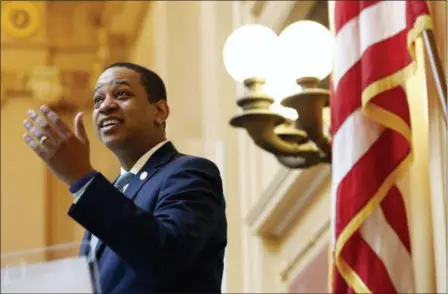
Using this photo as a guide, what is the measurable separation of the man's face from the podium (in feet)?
0.94

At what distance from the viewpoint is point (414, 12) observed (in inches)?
119

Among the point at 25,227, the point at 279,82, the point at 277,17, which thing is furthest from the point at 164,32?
the point at 279,82

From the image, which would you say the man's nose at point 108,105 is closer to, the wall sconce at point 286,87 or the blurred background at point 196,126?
the blurred background at point 196,126

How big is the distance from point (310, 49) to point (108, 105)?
220 cm

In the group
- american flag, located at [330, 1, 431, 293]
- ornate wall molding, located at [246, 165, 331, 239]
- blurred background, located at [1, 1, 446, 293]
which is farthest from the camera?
ornate wall molding, located at [246, 165, 331, 239]

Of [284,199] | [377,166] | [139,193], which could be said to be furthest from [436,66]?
[284,199]

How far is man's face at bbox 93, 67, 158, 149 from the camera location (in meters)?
1.57

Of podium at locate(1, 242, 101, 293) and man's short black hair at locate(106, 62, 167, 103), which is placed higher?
man's short black hair at locate(106, 62, 167, 103)

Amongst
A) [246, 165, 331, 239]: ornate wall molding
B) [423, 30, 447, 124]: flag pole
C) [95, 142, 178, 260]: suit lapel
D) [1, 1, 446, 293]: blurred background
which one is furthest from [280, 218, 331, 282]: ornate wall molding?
[95, 142, 178, 260]: suit lapel

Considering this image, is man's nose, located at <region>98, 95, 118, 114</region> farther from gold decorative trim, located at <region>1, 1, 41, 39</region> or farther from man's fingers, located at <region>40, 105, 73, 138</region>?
gold decorative trim, located at <region>1, 1, 41, 39</region>

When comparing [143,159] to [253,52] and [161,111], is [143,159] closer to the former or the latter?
[161,111]

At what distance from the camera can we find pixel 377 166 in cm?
318

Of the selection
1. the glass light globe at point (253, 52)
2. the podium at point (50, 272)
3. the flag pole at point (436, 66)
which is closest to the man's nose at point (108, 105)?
the podium at point (50, 272)

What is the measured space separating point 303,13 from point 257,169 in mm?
1099
